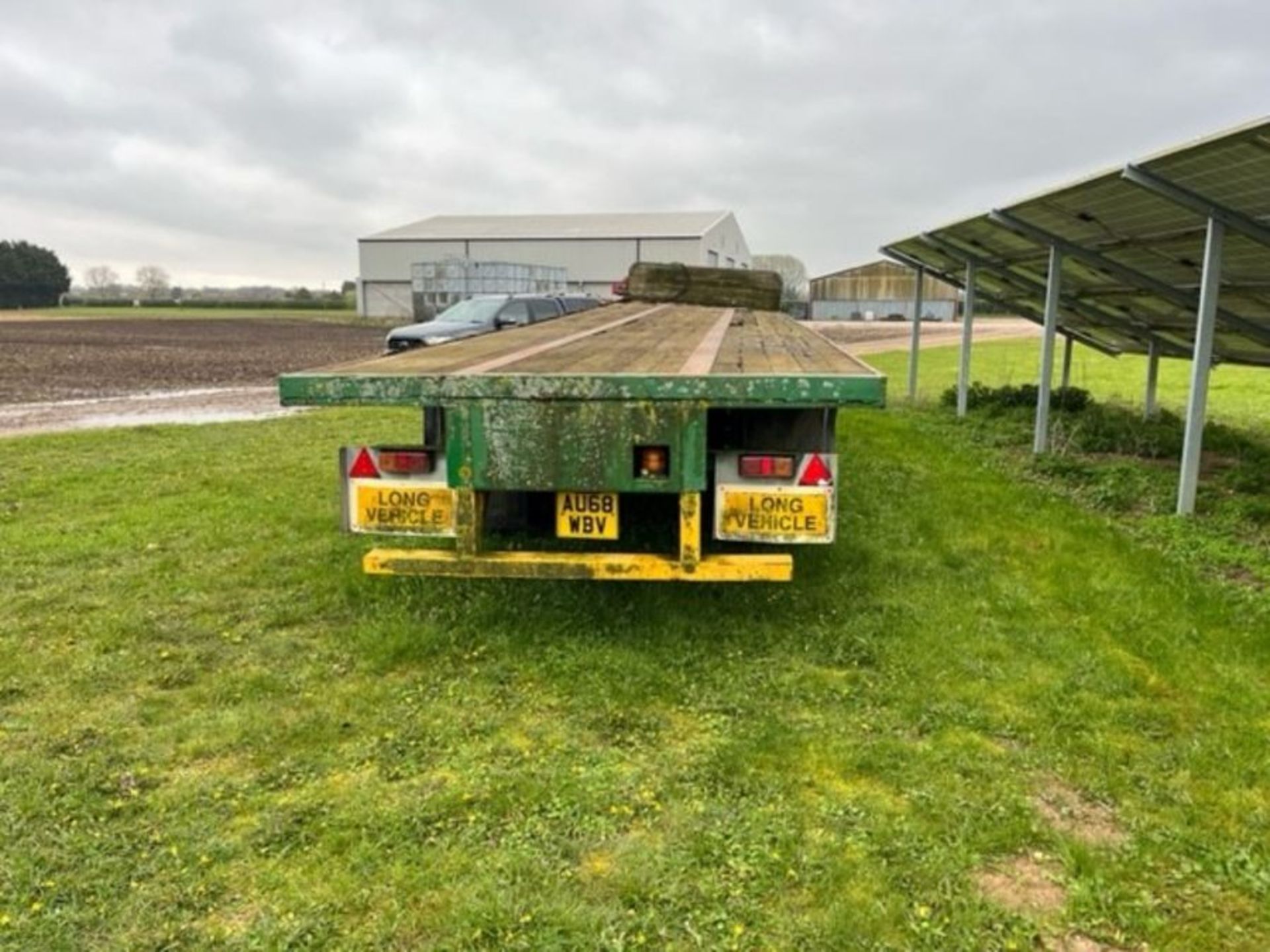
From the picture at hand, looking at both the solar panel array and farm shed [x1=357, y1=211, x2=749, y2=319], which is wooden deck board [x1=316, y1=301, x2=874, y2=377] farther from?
farm shed [x1=357, y1=211, x2=749, y2=319]

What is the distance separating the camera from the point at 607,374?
13.4 feet

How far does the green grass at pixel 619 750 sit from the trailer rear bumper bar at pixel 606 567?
38 cm

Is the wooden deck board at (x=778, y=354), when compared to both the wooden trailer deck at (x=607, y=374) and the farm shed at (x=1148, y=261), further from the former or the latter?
the farm shed at (x=1148, y=261)

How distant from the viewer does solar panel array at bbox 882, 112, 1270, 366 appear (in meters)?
6.27

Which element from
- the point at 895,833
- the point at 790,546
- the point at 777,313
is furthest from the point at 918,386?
the point at 895,833

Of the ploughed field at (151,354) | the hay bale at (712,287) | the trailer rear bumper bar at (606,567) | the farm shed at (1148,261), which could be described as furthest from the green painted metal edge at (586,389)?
the ploughed field at (151,354)

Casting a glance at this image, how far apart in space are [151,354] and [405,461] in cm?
2929

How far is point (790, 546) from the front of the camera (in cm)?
591

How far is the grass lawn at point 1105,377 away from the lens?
16078mm

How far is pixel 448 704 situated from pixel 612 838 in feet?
3.86

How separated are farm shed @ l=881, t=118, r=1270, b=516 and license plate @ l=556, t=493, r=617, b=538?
13.0ft

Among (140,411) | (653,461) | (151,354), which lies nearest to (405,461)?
(653,461)

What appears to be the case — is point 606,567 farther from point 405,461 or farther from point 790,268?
point 790,268

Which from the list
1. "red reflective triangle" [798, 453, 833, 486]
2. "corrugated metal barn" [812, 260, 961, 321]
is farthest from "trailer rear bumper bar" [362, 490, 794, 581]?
"corrugated metal barn" [812, 260, 961, 321]
